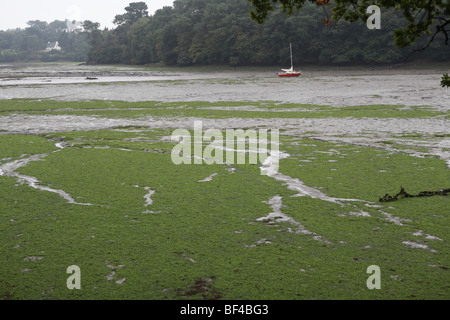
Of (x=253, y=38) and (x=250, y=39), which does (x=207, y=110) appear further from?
(x=250, y=39)

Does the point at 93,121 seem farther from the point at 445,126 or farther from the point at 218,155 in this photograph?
the point at 445,126

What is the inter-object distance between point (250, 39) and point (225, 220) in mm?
75041

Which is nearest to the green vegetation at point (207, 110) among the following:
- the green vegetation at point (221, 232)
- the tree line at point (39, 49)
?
the green vegetation at point (221, 232)

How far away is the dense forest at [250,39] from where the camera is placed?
67062 millimetres

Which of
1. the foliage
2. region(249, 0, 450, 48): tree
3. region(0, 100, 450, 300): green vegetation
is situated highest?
the foliage

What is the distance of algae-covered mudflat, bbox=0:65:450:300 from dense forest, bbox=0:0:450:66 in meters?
44.7

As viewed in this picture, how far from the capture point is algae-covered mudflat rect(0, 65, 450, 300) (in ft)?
18.6

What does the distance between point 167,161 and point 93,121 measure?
10.7m

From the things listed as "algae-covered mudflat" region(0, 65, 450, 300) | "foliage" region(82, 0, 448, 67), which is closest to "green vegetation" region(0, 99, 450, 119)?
"algae-covered mudflat" region(0, 65, 450, 300)

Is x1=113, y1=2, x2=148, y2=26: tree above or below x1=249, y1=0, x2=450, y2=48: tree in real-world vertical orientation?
above

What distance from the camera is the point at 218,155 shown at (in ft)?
43.5

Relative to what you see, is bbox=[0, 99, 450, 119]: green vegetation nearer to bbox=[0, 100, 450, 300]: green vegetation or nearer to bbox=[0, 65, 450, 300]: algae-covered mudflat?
bbox=[0, 65, 450, 300]: algae-covered mudflat
